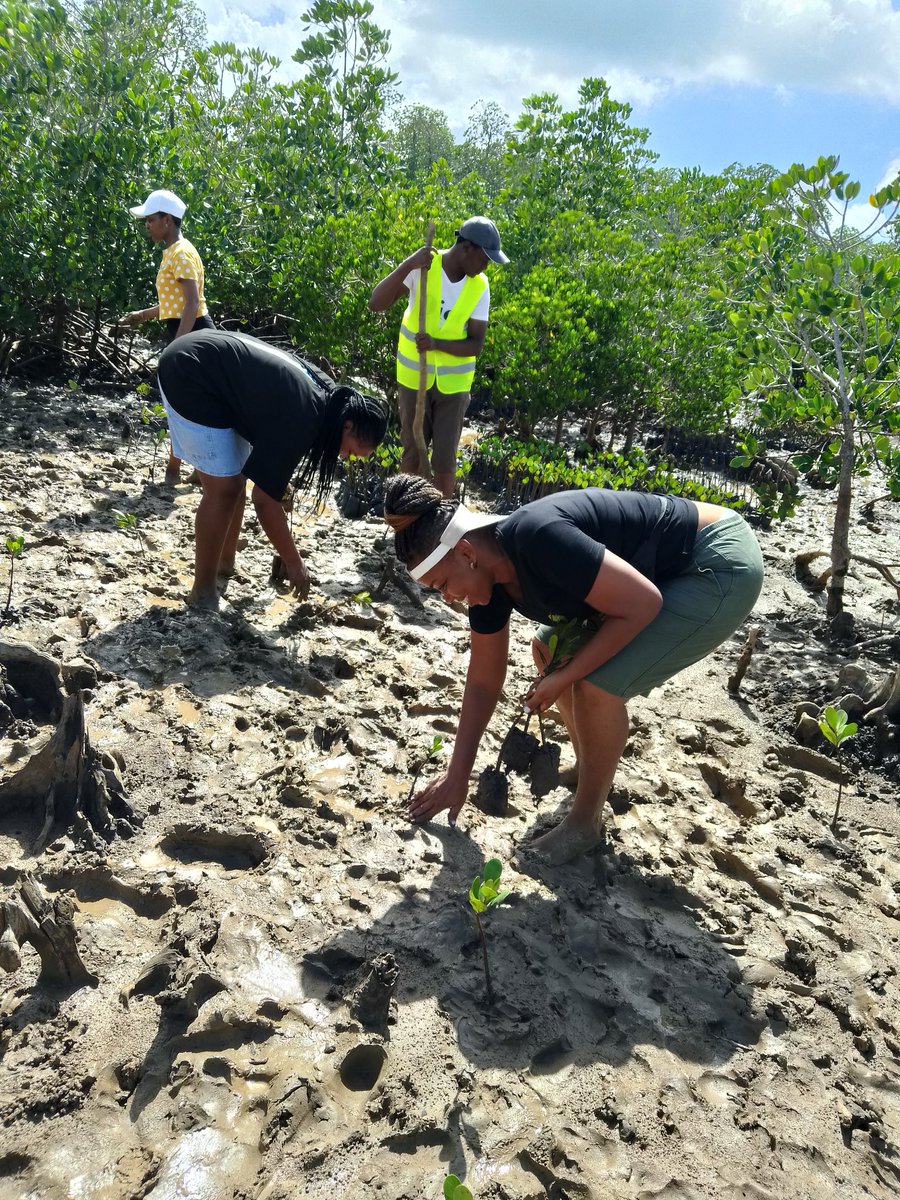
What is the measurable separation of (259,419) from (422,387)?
5.16 feet

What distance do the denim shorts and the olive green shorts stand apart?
6.44 ft

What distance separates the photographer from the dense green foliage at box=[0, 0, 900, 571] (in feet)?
15.9

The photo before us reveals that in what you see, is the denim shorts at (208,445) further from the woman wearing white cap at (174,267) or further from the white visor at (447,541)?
the white visor at (447,541)

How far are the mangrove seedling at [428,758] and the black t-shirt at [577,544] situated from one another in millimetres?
549

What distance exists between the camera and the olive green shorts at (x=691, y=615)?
2.48 meters

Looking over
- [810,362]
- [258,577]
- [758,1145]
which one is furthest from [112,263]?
[758,1145]

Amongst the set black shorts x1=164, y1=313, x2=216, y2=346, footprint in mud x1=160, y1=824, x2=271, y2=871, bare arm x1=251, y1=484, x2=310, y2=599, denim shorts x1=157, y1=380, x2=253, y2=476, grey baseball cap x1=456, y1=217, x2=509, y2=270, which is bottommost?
footprint in mud x1=160, y1=824, x2=271, y2=871

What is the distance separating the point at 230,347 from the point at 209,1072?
270cm

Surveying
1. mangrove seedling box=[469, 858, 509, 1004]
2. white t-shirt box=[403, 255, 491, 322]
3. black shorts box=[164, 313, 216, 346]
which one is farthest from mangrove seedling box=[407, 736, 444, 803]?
black shorts box=[164, 313, 216, 346]

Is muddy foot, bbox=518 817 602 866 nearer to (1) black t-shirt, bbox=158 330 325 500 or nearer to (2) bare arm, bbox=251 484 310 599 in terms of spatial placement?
(2) bare arm, bbox=251 484 310 599

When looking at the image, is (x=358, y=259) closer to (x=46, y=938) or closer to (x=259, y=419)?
(x=259, y=419)

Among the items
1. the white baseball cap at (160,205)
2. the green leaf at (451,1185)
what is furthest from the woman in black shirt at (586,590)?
the white baseball cap at (160,205)

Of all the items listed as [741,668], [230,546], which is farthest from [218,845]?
[741,668]

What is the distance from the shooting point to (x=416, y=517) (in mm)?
2270
